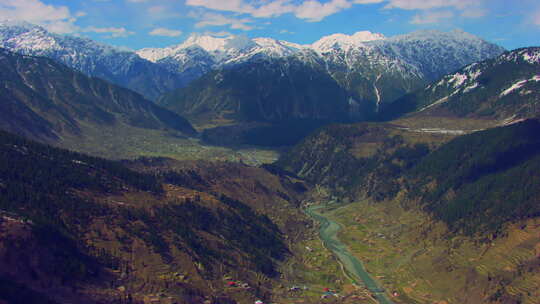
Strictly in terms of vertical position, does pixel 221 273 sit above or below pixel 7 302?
below

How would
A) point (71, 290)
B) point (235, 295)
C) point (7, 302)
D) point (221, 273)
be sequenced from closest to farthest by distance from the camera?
point (7, 302)
point (71, 290)
point (235, 295)
point (221, 273)

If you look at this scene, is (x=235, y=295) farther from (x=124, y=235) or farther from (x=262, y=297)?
(x=124, y=235)

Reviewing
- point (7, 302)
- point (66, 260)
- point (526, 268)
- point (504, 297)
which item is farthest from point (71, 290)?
point (526, 268)

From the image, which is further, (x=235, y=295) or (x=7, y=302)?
(x=235, y=295)

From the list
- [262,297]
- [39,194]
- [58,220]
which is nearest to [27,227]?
[58,220]

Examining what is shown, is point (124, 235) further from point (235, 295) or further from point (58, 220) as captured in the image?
point (235, 295)

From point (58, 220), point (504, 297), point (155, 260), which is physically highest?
point (58, 220)

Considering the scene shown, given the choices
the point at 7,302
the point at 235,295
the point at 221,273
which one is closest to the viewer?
the point at 7,302

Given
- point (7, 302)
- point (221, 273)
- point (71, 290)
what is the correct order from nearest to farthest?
1. point (7, 302)
2. point (71, 290)
3. point (221, 273)

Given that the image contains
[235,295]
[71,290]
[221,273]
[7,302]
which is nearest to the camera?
[7,302]
